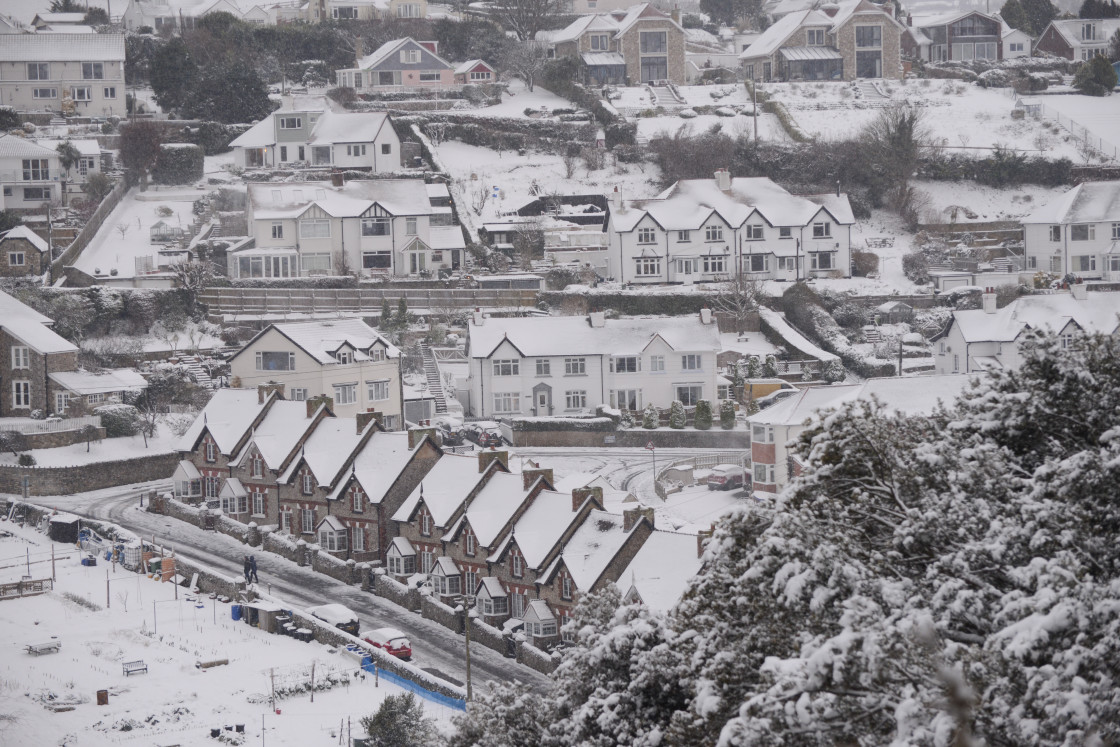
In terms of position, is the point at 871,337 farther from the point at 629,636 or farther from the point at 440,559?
the point at 629,636

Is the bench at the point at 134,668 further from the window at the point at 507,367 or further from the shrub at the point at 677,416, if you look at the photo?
the shrub at the point at 677,416

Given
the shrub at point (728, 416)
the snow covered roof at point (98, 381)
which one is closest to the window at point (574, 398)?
the shrub at point (728, 416)

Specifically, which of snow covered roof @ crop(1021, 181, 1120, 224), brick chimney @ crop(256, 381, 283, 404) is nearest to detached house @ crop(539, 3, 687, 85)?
snow covered roof @ crop(1021, 181, 1120, 224)

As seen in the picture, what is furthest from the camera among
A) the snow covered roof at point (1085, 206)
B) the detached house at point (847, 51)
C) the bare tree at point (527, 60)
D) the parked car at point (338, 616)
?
the detached house at point (847, 51)

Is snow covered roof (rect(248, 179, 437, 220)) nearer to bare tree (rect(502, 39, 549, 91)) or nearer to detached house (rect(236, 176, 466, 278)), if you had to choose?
detached house (rect(236, 176, 466, 278))

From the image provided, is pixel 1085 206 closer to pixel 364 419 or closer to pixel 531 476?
pixel 364 419

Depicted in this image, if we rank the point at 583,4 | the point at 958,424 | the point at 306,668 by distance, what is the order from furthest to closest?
the point at 583,4
the point at 306,668
the point at 958,424

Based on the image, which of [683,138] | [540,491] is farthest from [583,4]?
[540,491]
